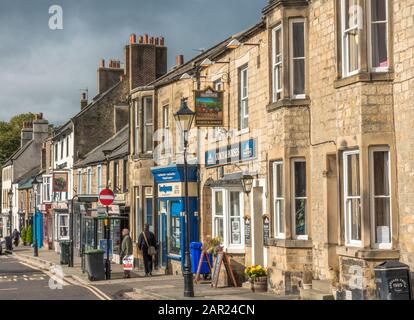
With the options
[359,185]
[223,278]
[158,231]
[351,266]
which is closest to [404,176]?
[359,185]

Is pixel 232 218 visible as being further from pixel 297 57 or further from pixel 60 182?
pixel 60 182

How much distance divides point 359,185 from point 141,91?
16516mm

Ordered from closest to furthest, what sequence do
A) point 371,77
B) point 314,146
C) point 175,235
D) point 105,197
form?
point 371,77 < point 314,146 < point 105,197 < point 175,235

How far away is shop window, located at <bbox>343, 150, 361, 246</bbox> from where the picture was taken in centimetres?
1492

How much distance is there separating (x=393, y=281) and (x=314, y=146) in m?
4.99

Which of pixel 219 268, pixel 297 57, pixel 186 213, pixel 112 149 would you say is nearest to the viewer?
pixel 297 57

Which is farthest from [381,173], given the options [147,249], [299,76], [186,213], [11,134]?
[11,134]

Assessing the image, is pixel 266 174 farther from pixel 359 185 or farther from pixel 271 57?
pixel 359 185

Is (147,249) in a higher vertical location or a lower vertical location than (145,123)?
lower

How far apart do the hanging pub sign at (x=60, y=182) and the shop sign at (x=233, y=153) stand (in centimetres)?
2263

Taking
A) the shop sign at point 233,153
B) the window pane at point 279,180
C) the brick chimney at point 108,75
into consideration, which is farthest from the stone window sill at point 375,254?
the brick chimney at point 108,75

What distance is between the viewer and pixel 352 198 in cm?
1506

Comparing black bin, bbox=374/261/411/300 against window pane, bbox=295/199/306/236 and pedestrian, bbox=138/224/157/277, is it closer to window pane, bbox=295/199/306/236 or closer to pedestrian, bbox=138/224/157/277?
window pane, bbox=295/199/306/236

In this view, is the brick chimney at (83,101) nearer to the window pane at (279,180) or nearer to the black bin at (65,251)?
the black bin at (65,251)
